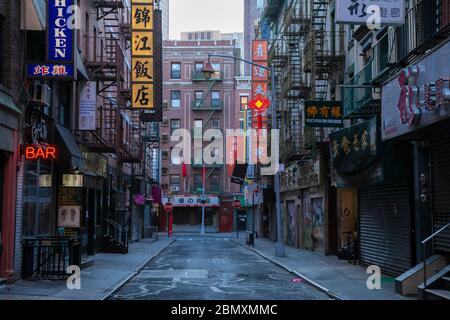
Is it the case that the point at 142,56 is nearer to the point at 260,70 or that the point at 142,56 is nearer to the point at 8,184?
the point at 260,70

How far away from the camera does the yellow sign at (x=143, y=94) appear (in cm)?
3067

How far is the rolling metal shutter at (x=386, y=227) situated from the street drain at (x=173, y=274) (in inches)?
214

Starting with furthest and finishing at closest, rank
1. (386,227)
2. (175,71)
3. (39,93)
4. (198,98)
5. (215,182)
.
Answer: (175,71), (198,98), (215,182), (386,227), (39,93)

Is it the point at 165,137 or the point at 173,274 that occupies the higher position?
the point at 165,137

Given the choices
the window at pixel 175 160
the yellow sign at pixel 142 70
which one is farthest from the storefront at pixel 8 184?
the window at pixel 175 160

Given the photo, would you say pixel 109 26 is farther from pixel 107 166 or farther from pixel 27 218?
pixel 27 218

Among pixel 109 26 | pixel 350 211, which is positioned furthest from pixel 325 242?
pixel 109 26

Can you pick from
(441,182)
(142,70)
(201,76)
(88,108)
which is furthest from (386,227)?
(201,76)

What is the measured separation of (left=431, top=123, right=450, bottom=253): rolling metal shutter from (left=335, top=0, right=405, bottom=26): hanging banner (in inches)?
109

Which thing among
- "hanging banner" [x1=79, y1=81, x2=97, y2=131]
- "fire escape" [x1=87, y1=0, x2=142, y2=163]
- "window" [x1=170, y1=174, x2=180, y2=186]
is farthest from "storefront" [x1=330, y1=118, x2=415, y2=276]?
"window" [x1=170, y1=174, x2=180, y2=186]

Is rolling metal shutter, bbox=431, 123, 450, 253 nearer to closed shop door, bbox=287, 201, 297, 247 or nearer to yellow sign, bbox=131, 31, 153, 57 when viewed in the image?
yellow sign, bbox=131, 31, 153, 57

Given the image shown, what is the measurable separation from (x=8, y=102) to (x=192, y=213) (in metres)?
55.5

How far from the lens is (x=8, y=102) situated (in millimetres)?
14984

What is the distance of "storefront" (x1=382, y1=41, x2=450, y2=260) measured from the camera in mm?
11991
